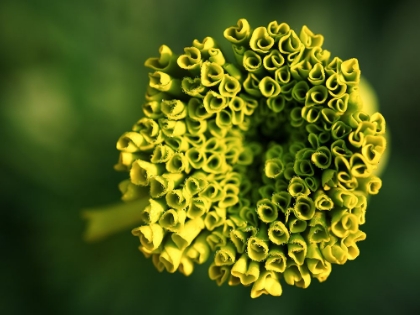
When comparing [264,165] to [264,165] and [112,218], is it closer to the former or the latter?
[264,165]

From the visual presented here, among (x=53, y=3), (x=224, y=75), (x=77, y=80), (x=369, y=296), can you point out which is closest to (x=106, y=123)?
(x=77, y=80)

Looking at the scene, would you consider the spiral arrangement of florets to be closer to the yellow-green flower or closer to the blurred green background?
the yellow-green flower

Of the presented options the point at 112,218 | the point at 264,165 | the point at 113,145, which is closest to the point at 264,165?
the point at 264,165

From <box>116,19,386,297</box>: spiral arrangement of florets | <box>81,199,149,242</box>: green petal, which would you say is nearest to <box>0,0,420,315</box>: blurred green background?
<box>81,199,149,242</box>: green petal

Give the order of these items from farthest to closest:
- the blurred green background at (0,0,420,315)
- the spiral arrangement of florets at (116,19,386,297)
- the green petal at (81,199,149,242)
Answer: the blurred green background at (0,0,420,315)
the green petal at (81,199,149,242)
the spiral arrangement of florets at (116,19,386,297)

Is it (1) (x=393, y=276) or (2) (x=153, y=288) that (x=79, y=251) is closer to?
(2) (x=153, y=288)

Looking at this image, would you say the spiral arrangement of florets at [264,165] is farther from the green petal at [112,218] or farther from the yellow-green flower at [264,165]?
the green petal at [112,218]

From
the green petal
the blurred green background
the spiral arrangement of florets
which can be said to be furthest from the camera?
the blurred green background
